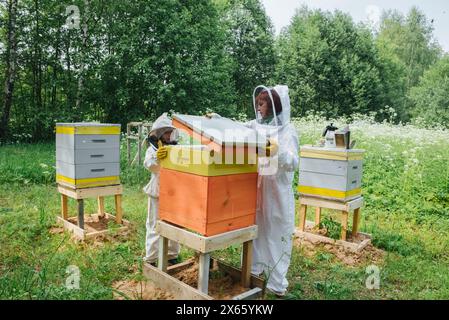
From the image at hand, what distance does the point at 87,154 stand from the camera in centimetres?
479

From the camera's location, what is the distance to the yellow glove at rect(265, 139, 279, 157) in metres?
3.12

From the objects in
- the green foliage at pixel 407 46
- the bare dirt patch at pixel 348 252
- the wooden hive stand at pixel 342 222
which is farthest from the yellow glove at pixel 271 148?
the green foliage at pixel 407 46

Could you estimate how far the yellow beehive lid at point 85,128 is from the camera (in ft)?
15.3

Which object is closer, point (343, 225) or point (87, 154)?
point (87, 154)

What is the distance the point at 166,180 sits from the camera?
10.5 ft

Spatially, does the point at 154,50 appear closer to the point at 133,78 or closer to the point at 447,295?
the point at 133,78

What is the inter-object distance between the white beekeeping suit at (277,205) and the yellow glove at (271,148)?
9.1 inches

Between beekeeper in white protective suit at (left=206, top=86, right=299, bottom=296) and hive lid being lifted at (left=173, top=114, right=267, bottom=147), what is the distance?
44cm

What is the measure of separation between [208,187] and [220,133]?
43 centimetres

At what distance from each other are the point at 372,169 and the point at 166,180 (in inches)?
243

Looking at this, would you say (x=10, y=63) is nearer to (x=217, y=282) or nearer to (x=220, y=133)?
(x=217, y=282)

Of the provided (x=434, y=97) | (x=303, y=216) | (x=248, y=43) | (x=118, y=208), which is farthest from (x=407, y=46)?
(x=118, y=208)

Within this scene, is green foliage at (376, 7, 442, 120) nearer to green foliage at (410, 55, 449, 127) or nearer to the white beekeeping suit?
green foliage at (410, 55, 449, 127)

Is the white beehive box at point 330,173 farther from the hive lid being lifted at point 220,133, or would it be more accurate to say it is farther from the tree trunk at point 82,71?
the tree trunk at point 82,71
